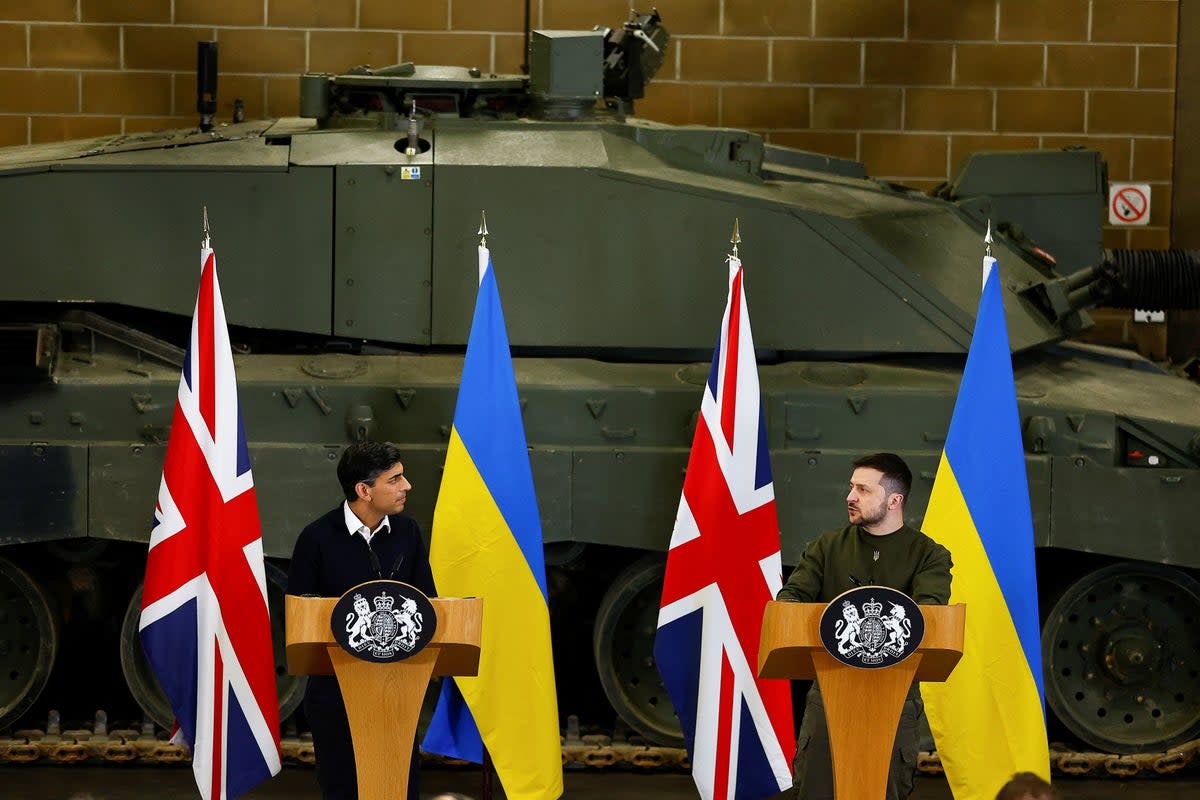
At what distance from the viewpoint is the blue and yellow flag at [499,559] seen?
7.92 meters

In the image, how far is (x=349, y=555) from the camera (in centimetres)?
642

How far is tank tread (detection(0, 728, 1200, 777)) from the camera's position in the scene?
8.65 meters

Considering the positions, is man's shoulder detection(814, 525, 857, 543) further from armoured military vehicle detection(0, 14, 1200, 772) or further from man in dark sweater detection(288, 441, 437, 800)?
armoured military vehicle detection(0, 14, 1200, 772)

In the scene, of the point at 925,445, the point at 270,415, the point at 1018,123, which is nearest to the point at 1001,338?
the point at 925,445

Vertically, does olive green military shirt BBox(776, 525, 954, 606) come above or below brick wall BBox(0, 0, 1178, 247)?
below

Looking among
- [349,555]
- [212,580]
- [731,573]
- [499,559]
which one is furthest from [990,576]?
[212,580]

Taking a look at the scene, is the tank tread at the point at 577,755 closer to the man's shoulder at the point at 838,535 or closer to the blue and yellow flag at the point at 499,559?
the blue and yellow flag at the point at 499,559

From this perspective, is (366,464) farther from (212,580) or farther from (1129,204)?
(1129,204)

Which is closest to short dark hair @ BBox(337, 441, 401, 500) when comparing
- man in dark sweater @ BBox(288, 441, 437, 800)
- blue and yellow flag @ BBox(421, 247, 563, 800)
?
man in dark sweater @ BBox(288, 441, 437, 800)

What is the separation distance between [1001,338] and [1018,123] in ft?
20.0

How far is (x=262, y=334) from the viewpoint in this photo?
29.8ft

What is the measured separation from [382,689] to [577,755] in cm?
322

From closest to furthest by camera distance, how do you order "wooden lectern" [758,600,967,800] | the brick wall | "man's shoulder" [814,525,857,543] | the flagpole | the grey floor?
1. "wooden lectern" [758,600,967,800]
2. "man's shoulder" [814,525,857,543]
3. the flagpole
4. the grey floor
5. the brick wall

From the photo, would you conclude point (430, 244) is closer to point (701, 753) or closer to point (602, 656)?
point (602, 656)
